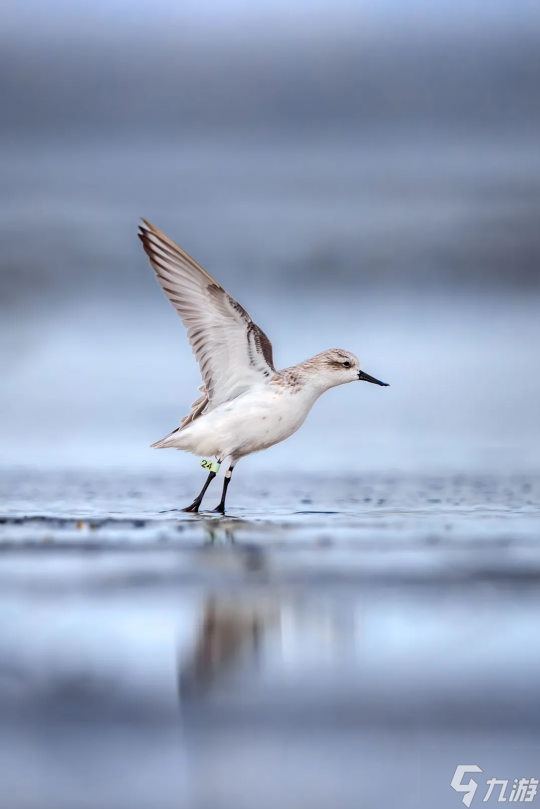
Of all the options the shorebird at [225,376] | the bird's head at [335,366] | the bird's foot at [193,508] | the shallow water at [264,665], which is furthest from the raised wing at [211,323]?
the shallow water at [264,665]

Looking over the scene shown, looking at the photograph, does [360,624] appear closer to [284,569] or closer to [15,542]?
[284,569]

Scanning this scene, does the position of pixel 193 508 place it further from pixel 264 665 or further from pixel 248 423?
pixel 264 665

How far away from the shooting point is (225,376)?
285 centimetres

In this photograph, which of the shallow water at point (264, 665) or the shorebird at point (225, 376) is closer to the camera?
the shallow water at point (264, 665)

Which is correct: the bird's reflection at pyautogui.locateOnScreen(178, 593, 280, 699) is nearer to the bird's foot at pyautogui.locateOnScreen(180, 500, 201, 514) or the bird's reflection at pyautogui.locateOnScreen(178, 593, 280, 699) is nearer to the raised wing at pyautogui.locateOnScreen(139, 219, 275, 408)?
the bird's foot at pyautogui.locateOnScreen(180, 500, 201, 514)

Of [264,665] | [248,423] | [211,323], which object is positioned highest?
[211,323]

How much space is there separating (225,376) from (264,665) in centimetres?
171

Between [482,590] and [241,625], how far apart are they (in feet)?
1.38

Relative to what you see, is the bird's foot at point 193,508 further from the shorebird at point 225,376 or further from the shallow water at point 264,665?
the shallow water at point 264,665

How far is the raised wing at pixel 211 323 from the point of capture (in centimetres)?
270

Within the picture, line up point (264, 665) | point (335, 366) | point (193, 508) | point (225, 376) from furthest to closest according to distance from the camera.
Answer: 1. point (335, 366)
2. point (225, 376)
3. point (193, 508)
4. point (264, 665)

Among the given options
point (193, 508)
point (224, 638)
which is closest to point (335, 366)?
point (193, 508)

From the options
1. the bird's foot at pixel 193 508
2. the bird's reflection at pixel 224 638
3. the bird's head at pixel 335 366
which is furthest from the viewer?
the bird's head at pixel 335 366

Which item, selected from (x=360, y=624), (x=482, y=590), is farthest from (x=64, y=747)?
(x=482, y=590)
